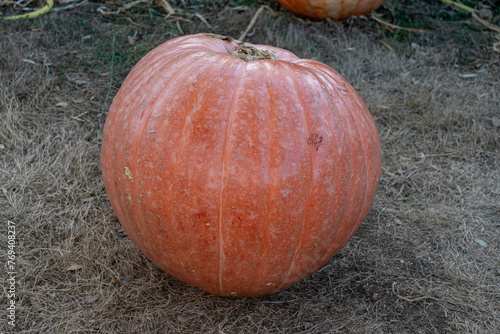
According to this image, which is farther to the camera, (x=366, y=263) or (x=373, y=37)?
(x=373, y=37)

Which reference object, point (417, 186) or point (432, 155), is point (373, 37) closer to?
point (432, 155)

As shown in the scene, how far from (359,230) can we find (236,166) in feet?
4.80

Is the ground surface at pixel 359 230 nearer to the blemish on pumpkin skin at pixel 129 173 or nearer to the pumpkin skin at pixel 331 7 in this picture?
the pumpkin skin at pixel 331 7

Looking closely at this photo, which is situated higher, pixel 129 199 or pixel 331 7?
pixel 129 199

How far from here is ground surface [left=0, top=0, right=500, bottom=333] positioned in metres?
2.41

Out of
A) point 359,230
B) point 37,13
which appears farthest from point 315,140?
point 37,13

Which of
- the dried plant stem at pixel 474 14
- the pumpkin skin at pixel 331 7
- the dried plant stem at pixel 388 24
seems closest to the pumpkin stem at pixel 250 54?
the pumpkin skin at pixel 331 7

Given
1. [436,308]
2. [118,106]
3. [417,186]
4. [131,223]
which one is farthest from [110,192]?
[417,186]

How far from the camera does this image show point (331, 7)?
17.2 feet

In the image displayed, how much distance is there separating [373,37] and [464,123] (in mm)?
1712

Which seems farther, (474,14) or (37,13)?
(474,14)

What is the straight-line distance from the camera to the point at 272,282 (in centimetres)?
219

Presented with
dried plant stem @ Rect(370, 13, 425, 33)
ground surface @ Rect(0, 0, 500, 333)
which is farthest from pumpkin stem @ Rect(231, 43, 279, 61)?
dried plant stem @ Rect(370, 13, 425, 33)

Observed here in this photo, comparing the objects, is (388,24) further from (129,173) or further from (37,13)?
(129,173)
